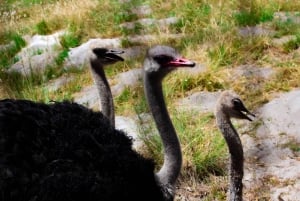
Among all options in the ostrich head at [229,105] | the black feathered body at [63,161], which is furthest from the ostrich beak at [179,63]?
the black feathered body at [63,161]

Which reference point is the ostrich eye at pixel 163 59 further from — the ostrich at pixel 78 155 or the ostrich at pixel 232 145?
the ostrich at pixel 232 145

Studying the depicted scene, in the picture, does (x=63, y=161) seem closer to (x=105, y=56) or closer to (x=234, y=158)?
(x=234, y=158)

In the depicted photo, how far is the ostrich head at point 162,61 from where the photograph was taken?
348cm

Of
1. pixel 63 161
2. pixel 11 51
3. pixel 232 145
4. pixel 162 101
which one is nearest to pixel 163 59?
pixel 162 101

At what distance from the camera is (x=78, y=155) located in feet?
10.6

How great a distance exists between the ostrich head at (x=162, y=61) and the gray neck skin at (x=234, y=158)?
0.39m

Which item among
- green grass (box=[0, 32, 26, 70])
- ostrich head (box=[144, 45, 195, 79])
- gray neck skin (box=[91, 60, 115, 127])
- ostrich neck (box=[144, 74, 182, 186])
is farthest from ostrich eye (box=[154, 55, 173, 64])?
green grass (box=[0, 32, 26, 70])

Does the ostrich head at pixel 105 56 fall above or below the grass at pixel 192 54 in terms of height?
above

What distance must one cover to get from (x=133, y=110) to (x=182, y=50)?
110 cm

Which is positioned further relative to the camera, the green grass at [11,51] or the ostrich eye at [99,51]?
the green grass at [11,51]

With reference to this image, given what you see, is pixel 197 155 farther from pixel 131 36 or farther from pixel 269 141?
pixel 131 36

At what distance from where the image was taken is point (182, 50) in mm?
6172

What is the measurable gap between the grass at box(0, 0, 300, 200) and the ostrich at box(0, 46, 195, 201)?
2.59ft

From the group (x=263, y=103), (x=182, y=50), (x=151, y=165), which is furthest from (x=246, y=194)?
(x=182, y=50)
